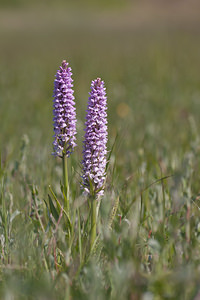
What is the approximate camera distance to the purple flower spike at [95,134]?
2145 mm

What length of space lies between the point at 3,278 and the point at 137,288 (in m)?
0.74

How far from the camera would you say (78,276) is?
1908 mm

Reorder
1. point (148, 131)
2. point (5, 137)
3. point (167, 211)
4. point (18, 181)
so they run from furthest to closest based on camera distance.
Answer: point (5, 137)
point (148, 131)
point (18, 181)
point (167, 211)

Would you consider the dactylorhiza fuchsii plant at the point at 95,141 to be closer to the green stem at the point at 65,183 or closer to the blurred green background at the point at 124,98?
the green stem at the point at 65,183

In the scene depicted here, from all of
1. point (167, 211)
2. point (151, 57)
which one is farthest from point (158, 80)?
point (167, 211)

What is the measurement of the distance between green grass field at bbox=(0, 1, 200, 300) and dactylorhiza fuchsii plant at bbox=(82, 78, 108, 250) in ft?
0.29

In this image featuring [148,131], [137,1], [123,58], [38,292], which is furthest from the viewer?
[137,1]

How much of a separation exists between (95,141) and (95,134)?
0.04 m

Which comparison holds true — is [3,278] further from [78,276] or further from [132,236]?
[132,236]

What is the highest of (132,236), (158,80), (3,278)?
(158,80)

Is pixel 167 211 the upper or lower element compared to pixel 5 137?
lower

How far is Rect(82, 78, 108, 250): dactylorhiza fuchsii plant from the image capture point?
215 centimetres

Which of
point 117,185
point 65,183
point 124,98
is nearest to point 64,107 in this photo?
point 65,183

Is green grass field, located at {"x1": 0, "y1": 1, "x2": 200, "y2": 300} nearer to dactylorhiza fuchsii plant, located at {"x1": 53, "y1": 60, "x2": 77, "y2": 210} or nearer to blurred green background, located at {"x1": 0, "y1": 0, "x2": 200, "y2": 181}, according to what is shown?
blurred green background, located at {"x1": 0, "y1": 0, "x2": 200, "y2": 181}
